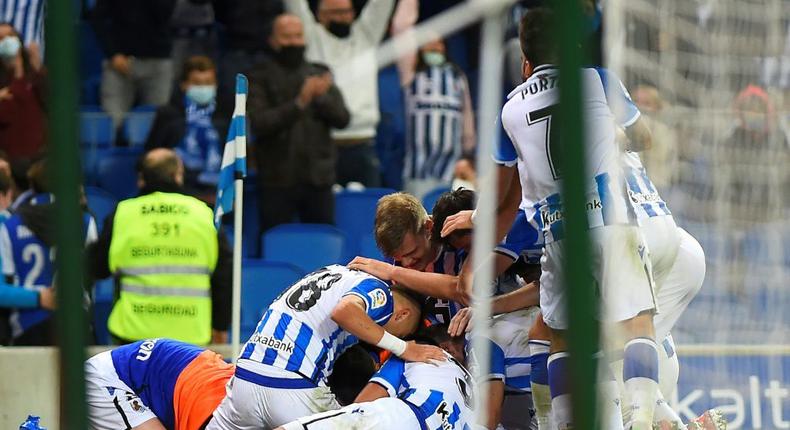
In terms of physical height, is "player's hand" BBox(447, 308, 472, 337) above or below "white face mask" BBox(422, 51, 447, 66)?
below

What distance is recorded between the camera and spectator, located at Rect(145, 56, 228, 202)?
7516mm

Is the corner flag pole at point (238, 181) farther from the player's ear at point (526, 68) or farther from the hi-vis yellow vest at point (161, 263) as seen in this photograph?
the player's ear at point (526, 68)

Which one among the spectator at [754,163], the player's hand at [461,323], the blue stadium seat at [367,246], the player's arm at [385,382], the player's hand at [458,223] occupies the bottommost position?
the player's arm at [385,382]

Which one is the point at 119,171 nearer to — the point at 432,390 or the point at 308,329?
the point at 308,329

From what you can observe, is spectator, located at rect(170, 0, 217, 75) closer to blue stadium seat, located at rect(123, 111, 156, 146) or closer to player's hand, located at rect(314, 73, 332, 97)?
blue stadium seat, located at rect(123, 111, 156, 146)

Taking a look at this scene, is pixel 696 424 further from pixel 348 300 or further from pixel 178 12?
pixel 178 12

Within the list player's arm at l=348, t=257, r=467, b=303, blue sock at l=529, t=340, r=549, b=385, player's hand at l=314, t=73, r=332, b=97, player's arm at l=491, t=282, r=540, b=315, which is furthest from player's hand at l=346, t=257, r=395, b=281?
player's hand at l=314, t=73, r=332, b=97

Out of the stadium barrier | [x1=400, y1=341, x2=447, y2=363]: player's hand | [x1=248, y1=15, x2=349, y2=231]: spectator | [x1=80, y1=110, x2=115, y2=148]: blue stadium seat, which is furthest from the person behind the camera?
[x1=80, y1=110, x2=115, y2=148]: blue stadium seat

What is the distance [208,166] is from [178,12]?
1.36 metres

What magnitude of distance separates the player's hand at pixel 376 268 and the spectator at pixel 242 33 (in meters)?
3.59

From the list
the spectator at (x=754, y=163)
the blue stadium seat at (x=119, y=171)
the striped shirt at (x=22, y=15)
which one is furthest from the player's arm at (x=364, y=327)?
the striped shirt at (x=22, y=15)

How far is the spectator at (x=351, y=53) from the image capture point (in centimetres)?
785

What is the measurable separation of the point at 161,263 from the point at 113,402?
181cm

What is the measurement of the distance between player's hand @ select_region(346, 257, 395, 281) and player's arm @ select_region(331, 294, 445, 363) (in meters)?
0.18
